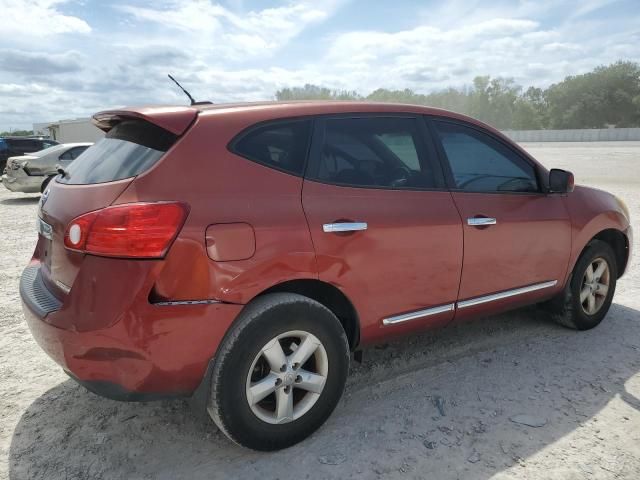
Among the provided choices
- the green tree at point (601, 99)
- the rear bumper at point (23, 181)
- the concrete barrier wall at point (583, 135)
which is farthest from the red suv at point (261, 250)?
the green tree at point (601, 99)

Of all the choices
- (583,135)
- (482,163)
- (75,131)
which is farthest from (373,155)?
(583,135)

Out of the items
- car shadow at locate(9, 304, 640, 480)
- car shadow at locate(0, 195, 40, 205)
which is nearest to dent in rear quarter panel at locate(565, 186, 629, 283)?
car shadow at locate(9, 304, 640, 480)

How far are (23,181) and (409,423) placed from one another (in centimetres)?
1317

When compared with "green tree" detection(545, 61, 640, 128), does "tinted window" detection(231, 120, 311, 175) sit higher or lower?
lower

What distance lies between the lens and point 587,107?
84.2m

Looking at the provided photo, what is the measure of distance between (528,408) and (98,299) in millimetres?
2434

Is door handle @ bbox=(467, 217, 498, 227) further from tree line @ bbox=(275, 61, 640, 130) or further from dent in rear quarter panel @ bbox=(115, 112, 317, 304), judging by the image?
tree line @ bbox=(275, 61, 640, 130)

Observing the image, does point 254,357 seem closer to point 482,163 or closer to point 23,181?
point 482,163

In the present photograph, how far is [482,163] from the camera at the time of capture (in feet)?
11.5

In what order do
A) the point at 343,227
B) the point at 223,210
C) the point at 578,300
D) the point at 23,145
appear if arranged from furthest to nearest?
the point at 23,145 → the point at 578,300 → the point at 343,227 → the point at 223,210

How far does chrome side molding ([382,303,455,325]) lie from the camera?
9.75 ft

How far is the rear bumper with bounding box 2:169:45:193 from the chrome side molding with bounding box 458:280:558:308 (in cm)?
1266

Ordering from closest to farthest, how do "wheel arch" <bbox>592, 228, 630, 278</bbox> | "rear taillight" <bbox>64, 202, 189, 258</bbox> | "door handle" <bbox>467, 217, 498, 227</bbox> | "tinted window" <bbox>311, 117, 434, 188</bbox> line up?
"rear taillight" <bbox>64, 202, 189, 258</bbox>
"tinted window" <bbox>311, 117, 434, 188</bbox>
"door handle" <bbox>467, 217, 498, 227</bbox>
"wheel arch" <bbox>592, 228, 630, 278</bbox>

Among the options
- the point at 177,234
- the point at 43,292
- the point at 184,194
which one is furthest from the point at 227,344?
the point at 43,292
